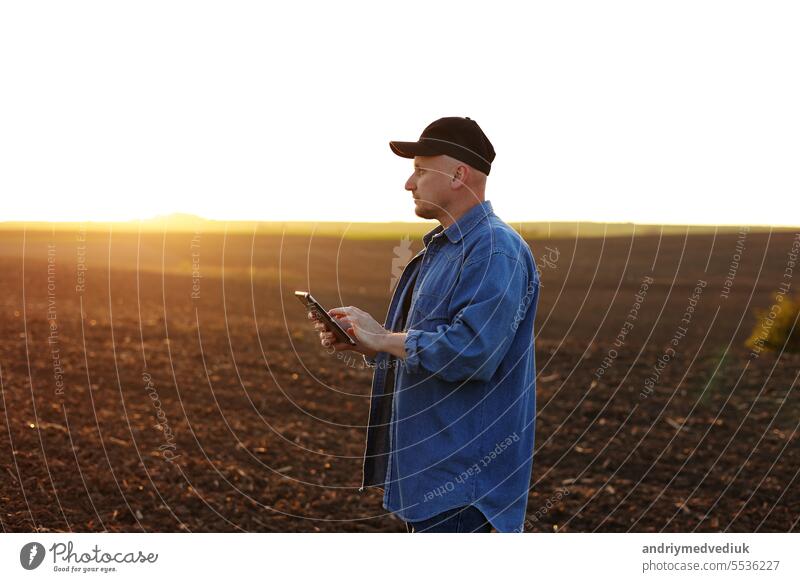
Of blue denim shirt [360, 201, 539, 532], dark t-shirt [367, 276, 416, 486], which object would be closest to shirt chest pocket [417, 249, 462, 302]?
blue denim shirt [360, 201, 539, 532]

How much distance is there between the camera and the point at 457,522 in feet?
10.5

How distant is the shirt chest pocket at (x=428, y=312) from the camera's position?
10.4 ft

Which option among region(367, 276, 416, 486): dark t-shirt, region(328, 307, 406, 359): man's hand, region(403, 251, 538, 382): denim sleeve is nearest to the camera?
region(403, 251, 538, 382): denim sleeve

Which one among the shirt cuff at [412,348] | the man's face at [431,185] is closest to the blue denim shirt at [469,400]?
the shirt cuff at [412,348]

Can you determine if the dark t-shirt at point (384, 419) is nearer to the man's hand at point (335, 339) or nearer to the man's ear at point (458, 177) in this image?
the man's hand at point (335, 339)

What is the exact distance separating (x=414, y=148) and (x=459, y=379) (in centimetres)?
87

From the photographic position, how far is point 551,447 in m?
8.28

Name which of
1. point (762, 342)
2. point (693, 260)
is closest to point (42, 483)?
point (762, 342)

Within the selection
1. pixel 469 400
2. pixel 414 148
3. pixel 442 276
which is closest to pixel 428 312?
pixel 442 276

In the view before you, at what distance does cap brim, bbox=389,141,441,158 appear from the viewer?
316 cm

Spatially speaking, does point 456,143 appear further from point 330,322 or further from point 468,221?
point 330,322

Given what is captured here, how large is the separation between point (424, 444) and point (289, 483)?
401 cm

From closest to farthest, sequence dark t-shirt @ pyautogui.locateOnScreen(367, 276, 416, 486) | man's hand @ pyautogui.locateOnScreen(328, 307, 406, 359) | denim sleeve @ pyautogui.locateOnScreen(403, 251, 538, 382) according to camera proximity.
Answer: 1. denim sleeve @ pyautogui.locateOnScreen(403, 251, 538, 382)
2. man's hand @ pyautogui.locateOnScreen(328, 307, 406, 359)
3. dark t-shirt @ pyautogui.locateOnScreen(367, 276, 416, 486)

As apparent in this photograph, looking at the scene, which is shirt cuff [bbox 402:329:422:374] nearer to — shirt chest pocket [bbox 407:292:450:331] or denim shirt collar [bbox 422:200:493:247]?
Result: shirt chest pocket [bbox 407:292:450:331]
